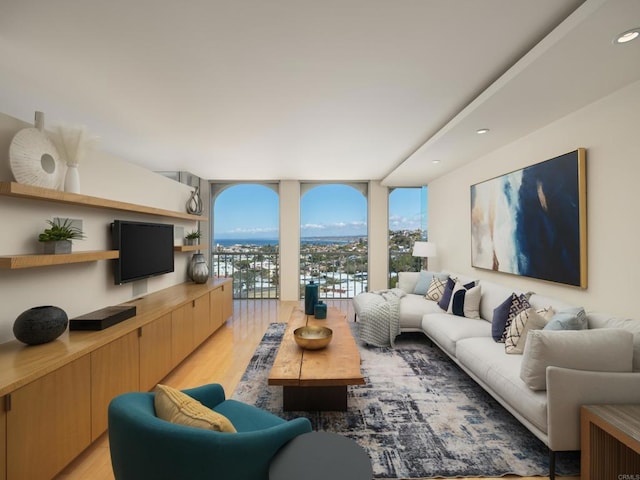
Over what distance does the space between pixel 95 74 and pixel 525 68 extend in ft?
9.53

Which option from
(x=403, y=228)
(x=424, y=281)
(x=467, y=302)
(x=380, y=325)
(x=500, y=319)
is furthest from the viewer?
(x=403, y=228)

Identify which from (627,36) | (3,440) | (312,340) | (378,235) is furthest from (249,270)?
(627,36)

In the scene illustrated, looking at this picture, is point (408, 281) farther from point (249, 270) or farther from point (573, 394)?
point (249, 270)

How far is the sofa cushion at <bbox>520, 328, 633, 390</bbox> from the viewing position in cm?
162

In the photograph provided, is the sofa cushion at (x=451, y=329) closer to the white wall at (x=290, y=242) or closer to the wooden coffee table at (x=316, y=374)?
the wooden coffee table at (x=316, y=374)

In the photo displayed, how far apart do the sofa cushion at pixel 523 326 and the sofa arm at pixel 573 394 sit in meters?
0.63

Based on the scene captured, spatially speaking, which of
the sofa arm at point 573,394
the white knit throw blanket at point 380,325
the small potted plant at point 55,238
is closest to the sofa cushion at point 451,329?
the white knit throw blanket at point 380,325

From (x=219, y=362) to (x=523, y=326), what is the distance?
2.84m

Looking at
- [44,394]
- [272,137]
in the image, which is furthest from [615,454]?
[272,137]

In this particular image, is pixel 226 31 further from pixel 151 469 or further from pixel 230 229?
pixel 230 229

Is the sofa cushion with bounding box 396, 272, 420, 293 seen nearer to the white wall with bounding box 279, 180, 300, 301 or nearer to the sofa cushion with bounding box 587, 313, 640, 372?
the white wall with bounding box 279, 180, 300, 301

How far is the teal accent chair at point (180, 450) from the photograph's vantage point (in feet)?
2.89

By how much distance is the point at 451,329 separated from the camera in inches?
112

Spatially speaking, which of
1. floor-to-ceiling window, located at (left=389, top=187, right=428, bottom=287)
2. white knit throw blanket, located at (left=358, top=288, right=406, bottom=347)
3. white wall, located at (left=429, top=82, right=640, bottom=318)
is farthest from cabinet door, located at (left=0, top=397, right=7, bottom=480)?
floor-to-ceiling window, located at (left=389, top=187, right=428, bottom=287)
